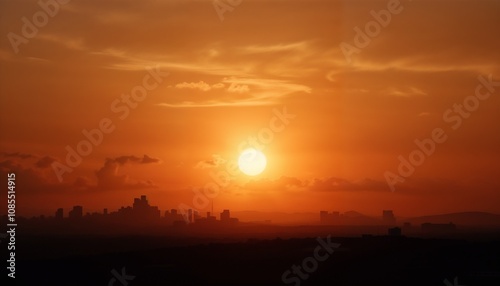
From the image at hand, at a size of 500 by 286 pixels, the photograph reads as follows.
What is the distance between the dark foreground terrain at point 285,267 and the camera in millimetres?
44406

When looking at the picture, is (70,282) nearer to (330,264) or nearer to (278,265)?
(278,265)

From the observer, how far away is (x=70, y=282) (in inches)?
1861

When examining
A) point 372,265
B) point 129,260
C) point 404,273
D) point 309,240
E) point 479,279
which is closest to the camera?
point 479,279

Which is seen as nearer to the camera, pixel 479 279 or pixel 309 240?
pixel 479 279

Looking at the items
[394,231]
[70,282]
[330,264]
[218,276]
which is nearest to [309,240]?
[394,231]

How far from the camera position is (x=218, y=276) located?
4678 cm

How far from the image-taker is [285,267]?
4969 centimetres

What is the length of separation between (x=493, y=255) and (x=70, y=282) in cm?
3088

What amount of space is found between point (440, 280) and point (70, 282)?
25.0 metres

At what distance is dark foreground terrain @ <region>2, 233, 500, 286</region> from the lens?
146 ft

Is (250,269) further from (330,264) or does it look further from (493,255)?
(493,255)

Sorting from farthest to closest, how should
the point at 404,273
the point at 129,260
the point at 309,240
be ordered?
the point at 309,240
the point at 129,260
the point at 404,273

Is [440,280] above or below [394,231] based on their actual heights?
below

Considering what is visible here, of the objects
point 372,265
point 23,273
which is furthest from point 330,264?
point 23,273
